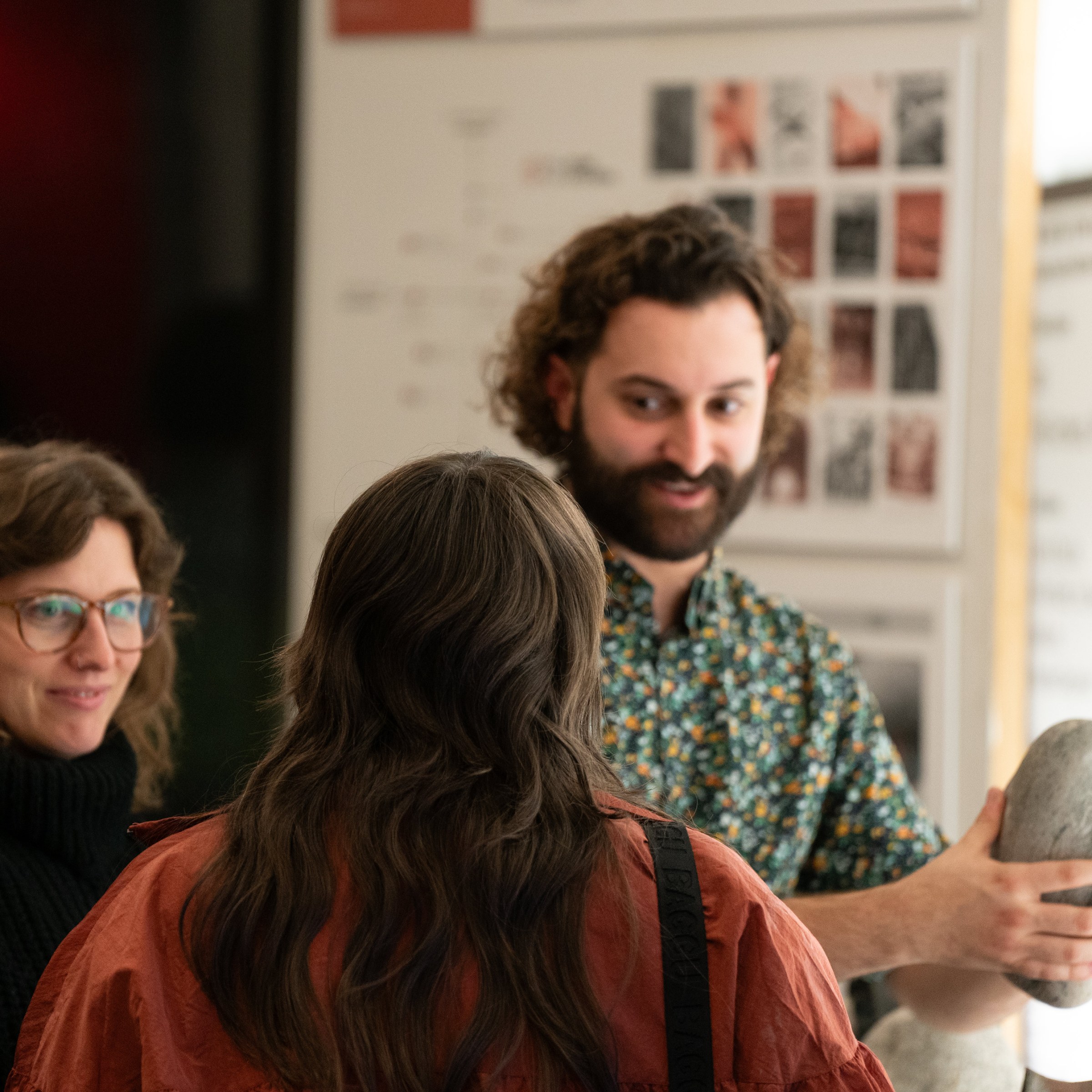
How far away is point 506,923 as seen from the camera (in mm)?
1030

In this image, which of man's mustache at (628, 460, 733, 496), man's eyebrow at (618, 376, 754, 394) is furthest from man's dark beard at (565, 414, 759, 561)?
man's eyebrow at (618, 376, 754, 394)

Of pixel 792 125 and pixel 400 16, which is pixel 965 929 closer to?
pixel 792 125

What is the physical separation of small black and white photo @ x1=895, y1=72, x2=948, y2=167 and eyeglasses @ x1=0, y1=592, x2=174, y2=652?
6.75 feet

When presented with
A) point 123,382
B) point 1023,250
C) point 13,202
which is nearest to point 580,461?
point 1023,250

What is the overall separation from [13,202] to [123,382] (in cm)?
55

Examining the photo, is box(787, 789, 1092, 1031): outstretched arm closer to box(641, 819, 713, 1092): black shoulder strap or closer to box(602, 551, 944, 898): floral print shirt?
Answer: box(602, 551, 944, 898): floral print shirt

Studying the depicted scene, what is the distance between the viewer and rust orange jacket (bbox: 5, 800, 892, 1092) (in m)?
1.03

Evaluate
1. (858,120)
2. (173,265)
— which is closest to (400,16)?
(173,265)

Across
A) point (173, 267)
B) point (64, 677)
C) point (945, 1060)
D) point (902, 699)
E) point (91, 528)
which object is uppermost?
point (173, 267)

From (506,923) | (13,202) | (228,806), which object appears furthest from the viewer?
(13,202)

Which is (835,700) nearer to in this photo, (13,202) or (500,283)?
(500,283)

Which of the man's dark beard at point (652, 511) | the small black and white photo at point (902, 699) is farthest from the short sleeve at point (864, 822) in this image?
the small black and white photo at point (902, 699)

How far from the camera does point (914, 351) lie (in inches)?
119

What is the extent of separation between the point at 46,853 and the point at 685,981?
37.2 inches
